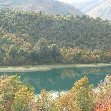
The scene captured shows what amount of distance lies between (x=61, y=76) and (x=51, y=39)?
4005 cm

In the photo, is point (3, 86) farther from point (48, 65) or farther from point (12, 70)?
point (48, 65)

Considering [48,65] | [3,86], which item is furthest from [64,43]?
[3,86]

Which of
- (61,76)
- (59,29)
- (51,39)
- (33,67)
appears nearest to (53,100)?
(61,76)

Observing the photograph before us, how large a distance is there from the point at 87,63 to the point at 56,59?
1148cm

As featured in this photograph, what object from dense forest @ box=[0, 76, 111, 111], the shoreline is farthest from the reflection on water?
dense forest @ box=[0, 76, 111, 111]

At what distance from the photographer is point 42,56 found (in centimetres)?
13962

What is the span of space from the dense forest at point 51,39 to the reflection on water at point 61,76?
373 inches

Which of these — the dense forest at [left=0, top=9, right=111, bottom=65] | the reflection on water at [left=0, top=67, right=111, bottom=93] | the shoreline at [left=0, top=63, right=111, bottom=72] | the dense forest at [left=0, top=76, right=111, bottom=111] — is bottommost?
the reflection on water at [left=0, top=67, right=111, bottom=93]

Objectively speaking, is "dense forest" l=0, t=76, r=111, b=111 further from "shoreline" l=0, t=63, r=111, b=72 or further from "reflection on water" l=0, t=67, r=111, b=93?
"shoreline" l=0, t=63, r=111, b=72

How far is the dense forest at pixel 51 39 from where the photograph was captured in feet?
457

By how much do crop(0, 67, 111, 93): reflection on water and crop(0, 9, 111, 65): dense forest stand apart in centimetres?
948

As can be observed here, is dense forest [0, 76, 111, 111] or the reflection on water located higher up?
dense forest [0, 76, 111, 111]

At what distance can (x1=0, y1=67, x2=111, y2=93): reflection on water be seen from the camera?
360 feet

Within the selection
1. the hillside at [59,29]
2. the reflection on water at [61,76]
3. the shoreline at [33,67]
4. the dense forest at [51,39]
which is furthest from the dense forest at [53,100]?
the hillside at [59,29]
